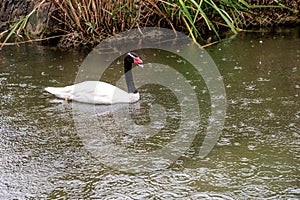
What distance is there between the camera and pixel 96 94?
567cm

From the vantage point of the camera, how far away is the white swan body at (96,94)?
18.6 ft

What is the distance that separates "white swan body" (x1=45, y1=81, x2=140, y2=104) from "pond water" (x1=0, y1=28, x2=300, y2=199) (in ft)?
0.32

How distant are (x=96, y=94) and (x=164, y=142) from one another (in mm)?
1368

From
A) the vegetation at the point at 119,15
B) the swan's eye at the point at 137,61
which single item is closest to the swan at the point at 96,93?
the swan's eye at the point at 137,61

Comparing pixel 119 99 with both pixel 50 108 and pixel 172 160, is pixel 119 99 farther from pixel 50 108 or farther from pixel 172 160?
pixel 172 160

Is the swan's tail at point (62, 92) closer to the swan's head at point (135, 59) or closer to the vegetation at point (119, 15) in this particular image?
the swan's head at point (135, 59)

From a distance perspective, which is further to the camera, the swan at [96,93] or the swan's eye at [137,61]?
the swan's eye at [137,61]

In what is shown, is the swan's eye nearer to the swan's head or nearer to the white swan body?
the swan's head

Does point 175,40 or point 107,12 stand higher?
point 107,12

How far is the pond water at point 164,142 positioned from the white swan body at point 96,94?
97mm

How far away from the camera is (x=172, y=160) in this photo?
13.9 feet

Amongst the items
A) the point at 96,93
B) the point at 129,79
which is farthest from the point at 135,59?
the point at 96,93

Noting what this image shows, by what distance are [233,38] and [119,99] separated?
10.9 feet

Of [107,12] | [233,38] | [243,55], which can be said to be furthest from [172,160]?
[233,38]
